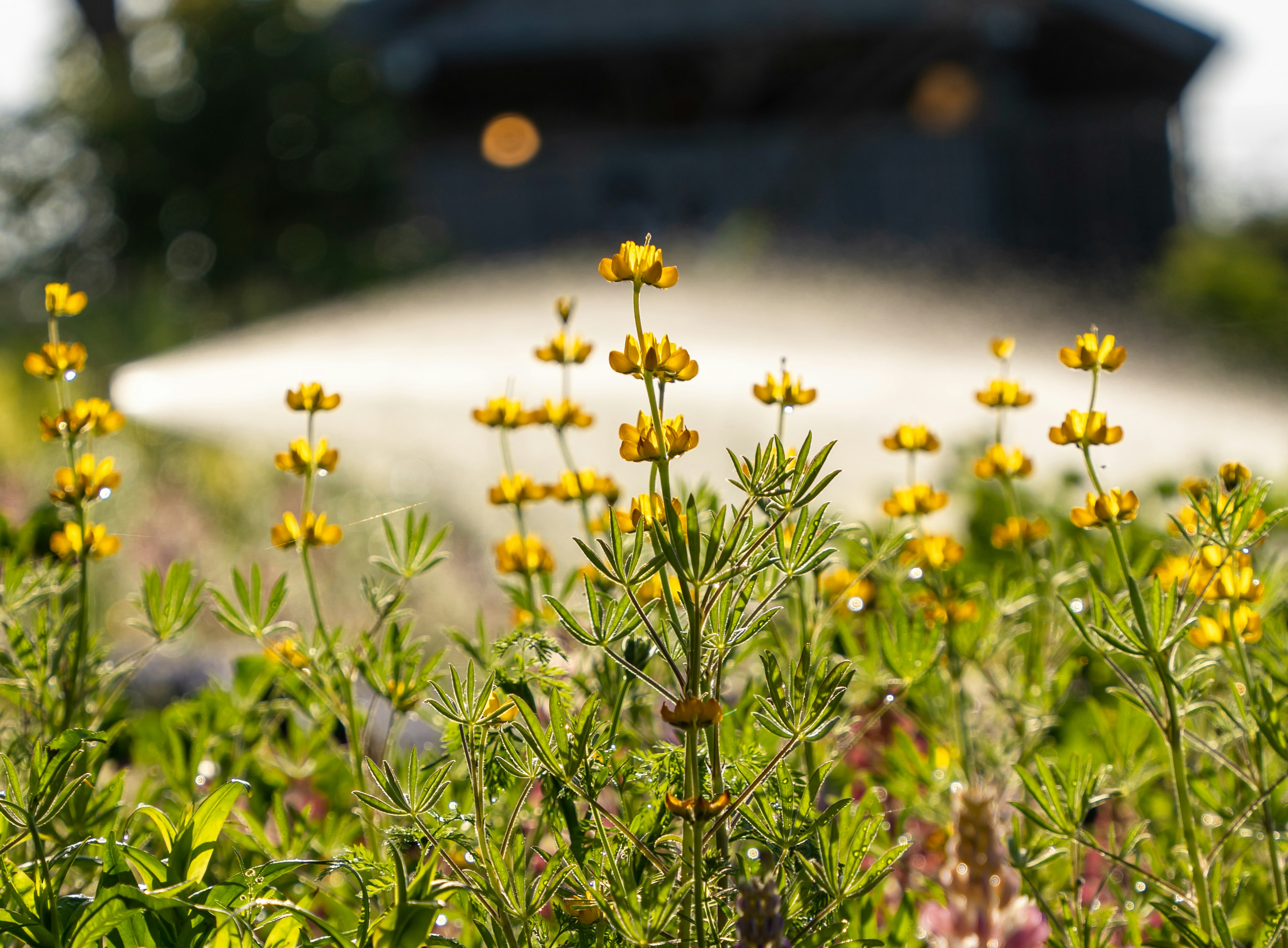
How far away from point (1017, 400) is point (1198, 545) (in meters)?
0.30

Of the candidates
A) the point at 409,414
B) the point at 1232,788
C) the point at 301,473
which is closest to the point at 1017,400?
the point at 1232,788

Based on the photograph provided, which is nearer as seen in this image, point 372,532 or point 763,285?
point 372,532

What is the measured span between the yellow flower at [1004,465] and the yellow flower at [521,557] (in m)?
0.44

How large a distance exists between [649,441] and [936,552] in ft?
1.70

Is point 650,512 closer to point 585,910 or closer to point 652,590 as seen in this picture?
point 652,590

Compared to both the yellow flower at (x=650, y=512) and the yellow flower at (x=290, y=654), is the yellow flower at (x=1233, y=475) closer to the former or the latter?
the yellow flower at (x=650, y=512)

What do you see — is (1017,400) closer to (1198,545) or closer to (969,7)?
(1198,545)

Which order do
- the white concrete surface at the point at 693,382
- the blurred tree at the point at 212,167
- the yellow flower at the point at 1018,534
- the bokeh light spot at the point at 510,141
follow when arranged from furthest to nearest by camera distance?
the bokeh light spot at the point at 510,141
the blurred tree at the point at 212,167
the white concrete surface at the point at 693,382
the yellow flower at the point at 1018,534

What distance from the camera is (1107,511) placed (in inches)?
27.0

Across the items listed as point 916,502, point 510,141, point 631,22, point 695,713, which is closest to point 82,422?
point 695,713

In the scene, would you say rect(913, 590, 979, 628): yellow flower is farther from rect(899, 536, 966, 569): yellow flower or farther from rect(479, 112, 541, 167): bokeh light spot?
rect(479, 112, 541, 167): bokeh light spot

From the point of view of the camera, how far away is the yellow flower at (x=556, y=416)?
98 cm

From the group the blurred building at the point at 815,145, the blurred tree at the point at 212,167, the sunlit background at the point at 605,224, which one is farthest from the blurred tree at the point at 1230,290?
the blurred tree at the point at 212,167

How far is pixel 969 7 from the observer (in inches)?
492
